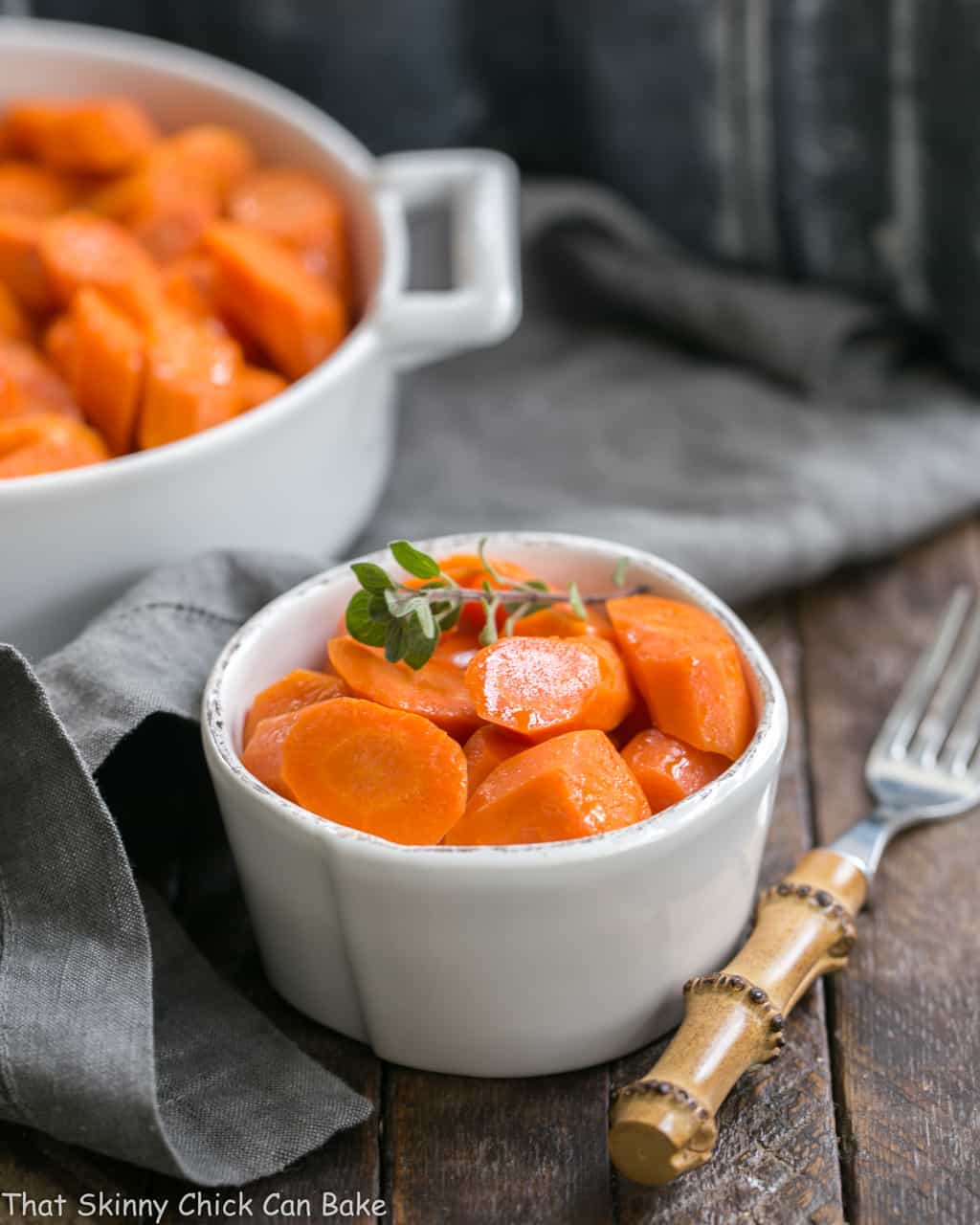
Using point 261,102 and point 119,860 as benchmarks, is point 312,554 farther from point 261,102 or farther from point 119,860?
point 261,102

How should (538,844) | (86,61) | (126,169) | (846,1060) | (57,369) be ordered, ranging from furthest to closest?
(86,61)
(126,169)
(57,369)
(846,1060)
(538,844)

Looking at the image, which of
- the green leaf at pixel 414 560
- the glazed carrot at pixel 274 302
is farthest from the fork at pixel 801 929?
the glazed carrot at pixel 274 302

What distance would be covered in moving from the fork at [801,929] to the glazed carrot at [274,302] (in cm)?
65

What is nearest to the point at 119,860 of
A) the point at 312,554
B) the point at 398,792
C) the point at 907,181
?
the point at 398,792

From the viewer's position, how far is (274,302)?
1.41 meters

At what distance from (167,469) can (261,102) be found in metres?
0.65

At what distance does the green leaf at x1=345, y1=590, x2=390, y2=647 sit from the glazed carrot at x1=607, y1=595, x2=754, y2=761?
17 cm

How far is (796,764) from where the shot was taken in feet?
4.35

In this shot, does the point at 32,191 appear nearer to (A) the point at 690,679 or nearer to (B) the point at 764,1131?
(A) the point at 690,679

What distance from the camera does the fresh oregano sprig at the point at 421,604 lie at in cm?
102

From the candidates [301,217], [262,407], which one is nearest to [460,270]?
[301,217]

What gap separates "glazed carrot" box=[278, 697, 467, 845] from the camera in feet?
3.11

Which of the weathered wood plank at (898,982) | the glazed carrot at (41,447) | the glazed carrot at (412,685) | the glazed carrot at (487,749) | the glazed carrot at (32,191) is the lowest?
the weathered wood plank at (898,982)

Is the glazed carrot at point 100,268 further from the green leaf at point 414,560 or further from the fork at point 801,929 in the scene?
the fork at point 801,929
